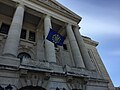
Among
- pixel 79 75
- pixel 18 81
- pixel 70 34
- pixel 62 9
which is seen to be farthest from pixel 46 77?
pixel 62 9

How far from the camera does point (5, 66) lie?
34.8ft

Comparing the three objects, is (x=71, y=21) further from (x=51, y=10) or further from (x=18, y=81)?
(x=18, y=81)

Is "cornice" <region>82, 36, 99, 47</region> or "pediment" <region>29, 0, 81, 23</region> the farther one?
"cornice" <region>82, 36, 99, 47</region>

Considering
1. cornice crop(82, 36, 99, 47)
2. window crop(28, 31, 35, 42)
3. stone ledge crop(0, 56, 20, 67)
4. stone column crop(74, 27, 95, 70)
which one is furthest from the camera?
cornice crop(82, 36, 99, 47)

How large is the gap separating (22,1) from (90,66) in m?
12.9

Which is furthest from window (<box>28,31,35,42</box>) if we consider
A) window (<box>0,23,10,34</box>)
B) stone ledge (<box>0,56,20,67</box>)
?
stone ledge (<box>0,56,20,67</box>)

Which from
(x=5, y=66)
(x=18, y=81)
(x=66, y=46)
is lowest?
(x=18, y=81)

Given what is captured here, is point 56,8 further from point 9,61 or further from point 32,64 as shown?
point 9,61

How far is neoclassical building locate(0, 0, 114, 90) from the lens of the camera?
11.1 meters

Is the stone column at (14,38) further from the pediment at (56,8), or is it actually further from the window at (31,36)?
the window at (31,36)

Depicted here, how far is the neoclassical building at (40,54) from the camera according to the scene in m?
11.1

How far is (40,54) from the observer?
1977 cm

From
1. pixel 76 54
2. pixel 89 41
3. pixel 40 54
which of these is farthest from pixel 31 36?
pixel 89 41

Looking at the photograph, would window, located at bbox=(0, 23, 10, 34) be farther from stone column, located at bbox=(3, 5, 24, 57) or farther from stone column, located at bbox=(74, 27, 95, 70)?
stone column, located at bbox=(74, 27, 95, 70)
